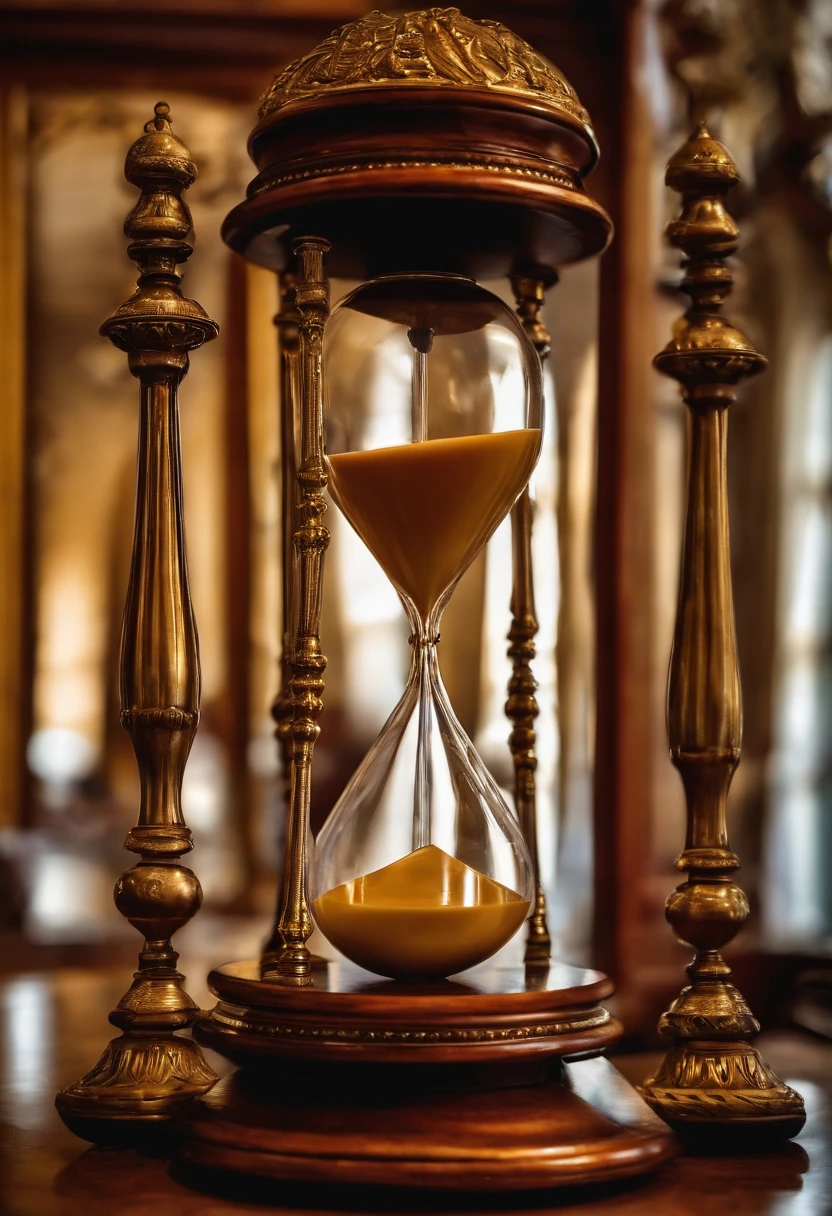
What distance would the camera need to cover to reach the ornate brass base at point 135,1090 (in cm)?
85

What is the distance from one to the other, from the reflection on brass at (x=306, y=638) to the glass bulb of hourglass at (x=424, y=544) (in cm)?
1

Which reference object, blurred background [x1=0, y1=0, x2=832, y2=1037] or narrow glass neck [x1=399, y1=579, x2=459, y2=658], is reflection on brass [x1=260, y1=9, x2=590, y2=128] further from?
Result: blurred background [x1=0, y1=0, x2=832, y2=1037]

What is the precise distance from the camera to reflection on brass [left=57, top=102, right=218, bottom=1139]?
0.88 meters

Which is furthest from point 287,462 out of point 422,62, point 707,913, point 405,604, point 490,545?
point 490,545

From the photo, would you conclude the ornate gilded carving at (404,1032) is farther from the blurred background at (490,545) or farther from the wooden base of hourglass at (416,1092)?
the blurred background at (490,545)


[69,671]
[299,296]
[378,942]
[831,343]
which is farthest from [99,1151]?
[831,343]

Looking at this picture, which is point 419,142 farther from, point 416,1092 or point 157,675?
point 416,1092

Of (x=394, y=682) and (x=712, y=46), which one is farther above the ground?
(x=712, y=46)

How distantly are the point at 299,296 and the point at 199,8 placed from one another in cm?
92

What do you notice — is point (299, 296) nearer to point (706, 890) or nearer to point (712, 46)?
point (706, 890)

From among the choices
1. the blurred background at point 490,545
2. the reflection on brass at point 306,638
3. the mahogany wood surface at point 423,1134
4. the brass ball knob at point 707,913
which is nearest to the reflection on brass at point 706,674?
the brass ball knob at point 707,913

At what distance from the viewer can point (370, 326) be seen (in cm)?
88

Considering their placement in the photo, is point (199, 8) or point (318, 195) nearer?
point (318, 195)

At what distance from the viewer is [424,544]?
86 cm
